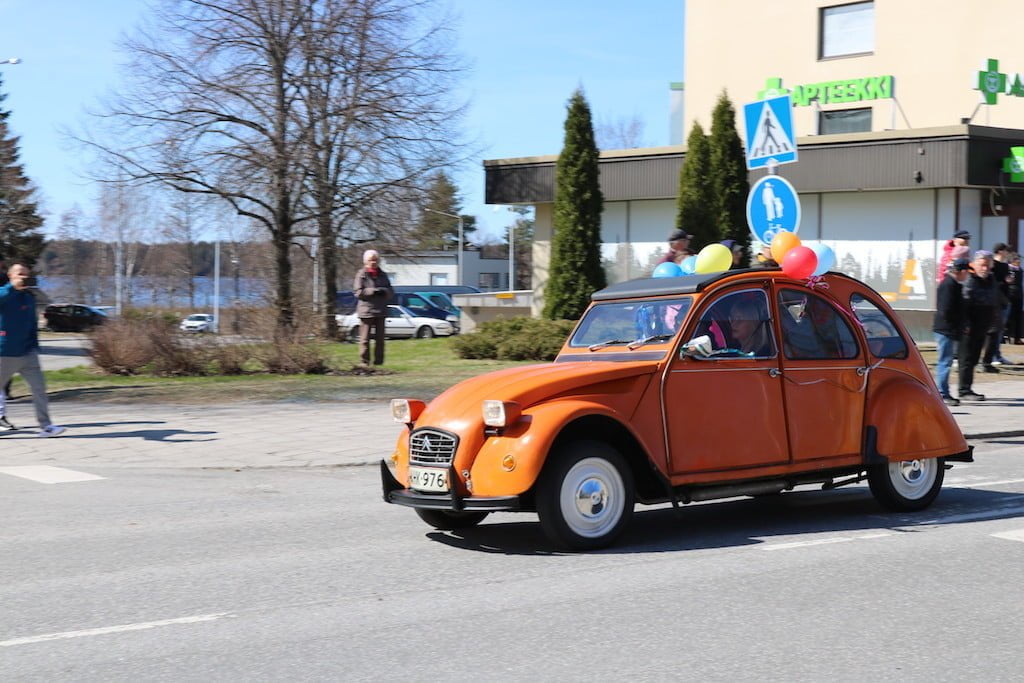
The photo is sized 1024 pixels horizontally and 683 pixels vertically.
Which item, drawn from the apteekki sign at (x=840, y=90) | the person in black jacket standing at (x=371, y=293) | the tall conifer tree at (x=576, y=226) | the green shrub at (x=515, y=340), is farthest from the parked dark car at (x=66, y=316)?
the person in black jacket standing at (x=371, y=293)

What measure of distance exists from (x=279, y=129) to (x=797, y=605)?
2377cm

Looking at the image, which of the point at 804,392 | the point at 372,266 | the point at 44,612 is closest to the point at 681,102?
the point at 372,266

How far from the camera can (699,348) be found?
25.5 ft

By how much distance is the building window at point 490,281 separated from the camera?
311 ft

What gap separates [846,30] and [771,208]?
26.3 m

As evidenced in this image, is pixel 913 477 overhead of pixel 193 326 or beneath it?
beneath

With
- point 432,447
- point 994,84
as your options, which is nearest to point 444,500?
point 432,447

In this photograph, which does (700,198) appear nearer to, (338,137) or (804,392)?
(338,137)

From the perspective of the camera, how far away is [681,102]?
155ft

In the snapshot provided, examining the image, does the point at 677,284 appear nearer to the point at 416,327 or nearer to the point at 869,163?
the point at 869,163

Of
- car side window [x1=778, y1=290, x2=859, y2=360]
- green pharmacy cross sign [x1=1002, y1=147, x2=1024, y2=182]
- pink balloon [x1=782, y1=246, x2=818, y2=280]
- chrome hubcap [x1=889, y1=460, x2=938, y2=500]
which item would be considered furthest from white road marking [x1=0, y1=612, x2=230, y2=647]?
green pharmacy cross sign [x1=1002, y1=147, x2=1024, y2=182]

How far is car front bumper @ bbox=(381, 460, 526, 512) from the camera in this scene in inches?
280

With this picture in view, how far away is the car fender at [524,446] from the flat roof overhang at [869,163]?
65.9ft

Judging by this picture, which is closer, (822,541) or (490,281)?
(822,541)
